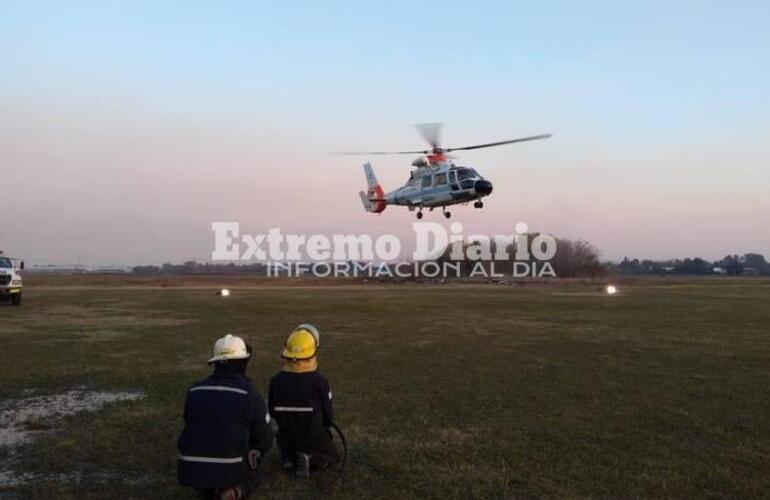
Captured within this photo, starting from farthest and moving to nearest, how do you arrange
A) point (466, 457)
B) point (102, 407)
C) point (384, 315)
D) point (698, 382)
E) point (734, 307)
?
point (734, 307), point (384, 315), point (698, 382), point (102, 407), point (466, 457)

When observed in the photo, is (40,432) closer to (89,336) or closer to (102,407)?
(102,407)

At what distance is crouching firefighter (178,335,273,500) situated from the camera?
16.6 ft

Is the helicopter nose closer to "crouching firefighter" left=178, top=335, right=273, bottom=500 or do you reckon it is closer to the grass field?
the grass field

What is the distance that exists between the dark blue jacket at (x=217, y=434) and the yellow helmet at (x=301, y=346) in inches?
42.4

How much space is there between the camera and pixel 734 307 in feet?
101

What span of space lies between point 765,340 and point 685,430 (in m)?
11.3

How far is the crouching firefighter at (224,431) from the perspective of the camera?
506 centimetres

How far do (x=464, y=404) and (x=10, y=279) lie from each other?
85.9ft

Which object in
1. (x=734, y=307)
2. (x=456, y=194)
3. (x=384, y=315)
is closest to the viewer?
(x=384, y=315)

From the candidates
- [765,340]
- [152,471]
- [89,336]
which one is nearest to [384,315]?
[89,336]

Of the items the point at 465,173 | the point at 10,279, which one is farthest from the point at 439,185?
the point at 10,279

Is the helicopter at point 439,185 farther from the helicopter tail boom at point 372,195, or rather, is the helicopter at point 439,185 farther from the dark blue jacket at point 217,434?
the dark blue jacket at point 217,434

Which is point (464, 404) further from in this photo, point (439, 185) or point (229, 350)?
point (439, 185)

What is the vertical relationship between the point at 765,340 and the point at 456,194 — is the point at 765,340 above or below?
below
